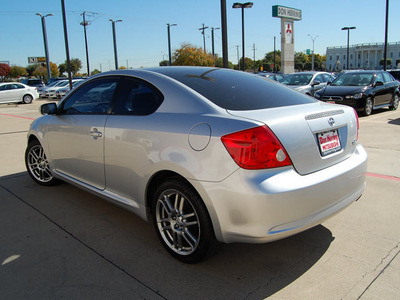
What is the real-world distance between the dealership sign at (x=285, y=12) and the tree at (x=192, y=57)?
12.5 m

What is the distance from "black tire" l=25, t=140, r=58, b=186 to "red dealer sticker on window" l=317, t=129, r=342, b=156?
3629mm

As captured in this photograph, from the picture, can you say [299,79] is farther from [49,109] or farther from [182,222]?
[182,222]

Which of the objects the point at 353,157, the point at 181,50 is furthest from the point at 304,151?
the point at 181,50

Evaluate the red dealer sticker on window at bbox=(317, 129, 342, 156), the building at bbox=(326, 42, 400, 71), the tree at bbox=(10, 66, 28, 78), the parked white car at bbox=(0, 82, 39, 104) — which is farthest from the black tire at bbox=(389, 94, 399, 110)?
the building at bbox=(326, 42, 400, 71)

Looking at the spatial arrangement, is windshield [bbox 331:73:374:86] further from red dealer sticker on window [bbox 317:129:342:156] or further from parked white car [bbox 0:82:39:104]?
parked white car [bbox 0:82:39:104]

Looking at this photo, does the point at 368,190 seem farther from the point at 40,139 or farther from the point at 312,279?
the point at 40,139

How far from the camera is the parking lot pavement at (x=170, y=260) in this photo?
2549mm

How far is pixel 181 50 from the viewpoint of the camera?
43.7 meters

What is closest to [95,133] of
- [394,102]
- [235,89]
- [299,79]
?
[235,89]

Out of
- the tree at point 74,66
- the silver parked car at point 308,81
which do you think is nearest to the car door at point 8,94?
the silver parked car at point 308,81

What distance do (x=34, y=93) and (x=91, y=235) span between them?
24.3 meters

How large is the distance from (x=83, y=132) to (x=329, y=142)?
2450 millimetres

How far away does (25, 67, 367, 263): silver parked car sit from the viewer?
2.40 metres

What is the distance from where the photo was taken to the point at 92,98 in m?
3.95
